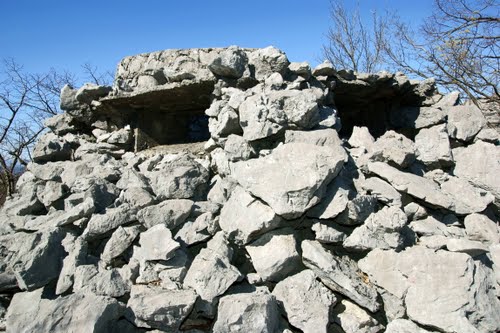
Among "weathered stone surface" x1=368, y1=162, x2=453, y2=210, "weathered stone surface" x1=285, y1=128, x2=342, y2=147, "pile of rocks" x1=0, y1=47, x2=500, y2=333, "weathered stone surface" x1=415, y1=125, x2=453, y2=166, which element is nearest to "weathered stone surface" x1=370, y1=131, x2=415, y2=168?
"pile of rocks" x1=0, y1=47, x2=500, y2=333

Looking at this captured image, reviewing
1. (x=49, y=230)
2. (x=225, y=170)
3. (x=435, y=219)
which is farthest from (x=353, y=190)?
(x=49, y=230)

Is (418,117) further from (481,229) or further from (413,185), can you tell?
(481,229)

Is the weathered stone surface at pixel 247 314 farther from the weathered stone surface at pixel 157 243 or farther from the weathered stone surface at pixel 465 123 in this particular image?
the weathered stone surface at pixel 465 123

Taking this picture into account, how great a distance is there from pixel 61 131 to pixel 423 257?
4970mm

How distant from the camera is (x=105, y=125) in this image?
16.9ft

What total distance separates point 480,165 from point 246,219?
8.67 feet

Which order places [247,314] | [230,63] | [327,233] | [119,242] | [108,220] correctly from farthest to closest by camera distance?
1. [230,63]
2. [108,220]
3. [119,242]
4. [327,233]
5. [247,314]

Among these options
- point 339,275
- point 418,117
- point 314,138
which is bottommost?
point 339,275

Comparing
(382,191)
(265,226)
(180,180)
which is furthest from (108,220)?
(382,191)

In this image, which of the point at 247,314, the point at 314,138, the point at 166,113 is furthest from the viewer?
the point at 166,113

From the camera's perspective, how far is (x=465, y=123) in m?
4.25

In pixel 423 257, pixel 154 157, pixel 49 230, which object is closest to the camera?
pixel 423 257

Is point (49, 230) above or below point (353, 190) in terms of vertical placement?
below

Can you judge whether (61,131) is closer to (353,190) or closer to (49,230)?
(49,230)
